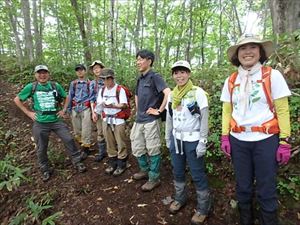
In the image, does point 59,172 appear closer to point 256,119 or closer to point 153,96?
point 153,96

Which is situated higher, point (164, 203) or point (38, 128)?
point (38, 128)

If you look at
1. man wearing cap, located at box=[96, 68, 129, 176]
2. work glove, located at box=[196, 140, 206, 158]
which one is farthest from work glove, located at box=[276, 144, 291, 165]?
man wearing cap, located at box=[96, 68, 129, 176]

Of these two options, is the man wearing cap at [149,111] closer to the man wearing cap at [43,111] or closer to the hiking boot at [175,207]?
the hiking boot at [175,207]

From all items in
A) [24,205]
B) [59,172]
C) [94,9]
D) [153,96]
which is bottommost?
[24,205]

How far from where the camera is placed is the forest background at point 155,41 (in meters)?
4.93

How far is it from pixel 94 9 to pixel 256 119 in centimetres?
1438

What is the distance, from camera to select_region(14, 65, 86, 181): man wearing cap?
5422 millimetres

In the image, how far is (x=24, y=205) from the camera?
16.4 ft

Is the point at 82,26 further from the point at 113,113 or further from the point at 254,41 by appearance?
the point at 254,41

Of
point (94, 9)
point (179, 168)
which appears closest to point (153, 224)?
point (179, 168)

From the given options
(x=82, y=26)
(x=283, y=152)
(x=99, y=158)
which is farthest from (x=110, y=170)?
(x=82, y=26)

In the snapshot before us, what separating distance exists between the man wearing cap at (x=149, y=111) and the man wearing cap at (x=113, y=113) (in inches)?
17.0

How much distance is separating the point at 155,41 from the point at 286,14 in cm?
764

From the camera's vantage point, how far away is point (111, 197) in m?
4.75
